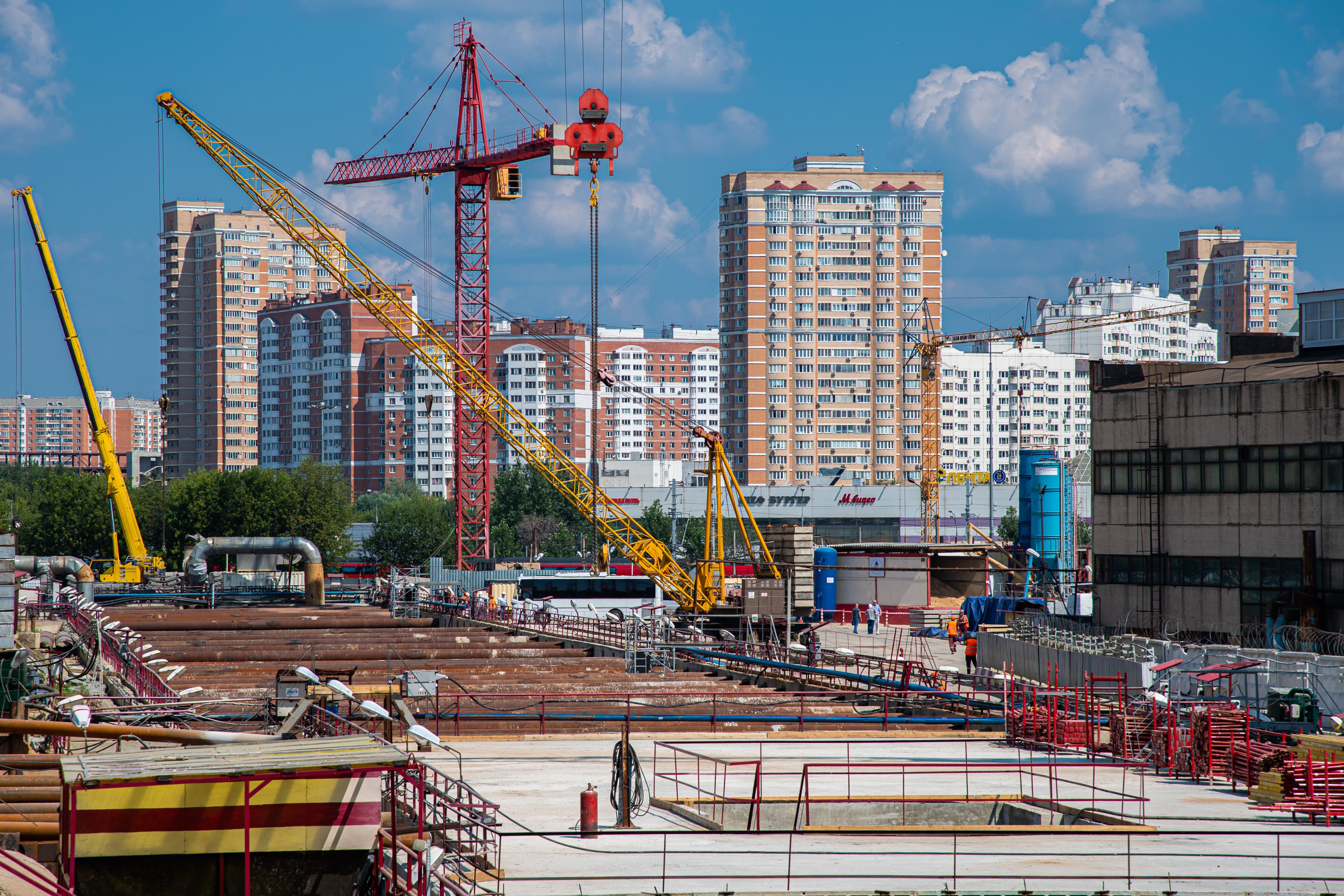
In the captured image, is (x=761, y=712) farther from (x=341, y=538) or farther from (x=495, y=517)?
(x=495, y=517)

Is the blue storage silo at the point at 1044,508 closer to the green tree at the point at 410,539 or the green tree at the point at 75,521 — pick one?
the green tree at the point at 410,539

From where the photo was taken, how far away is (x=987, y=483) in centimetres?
14088

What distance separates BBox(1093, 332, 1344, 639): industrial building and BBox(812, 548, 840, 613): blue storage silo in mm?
21727

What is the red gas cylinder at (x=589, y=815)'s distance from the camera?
18.2m

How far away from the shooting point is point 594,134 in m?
76.9

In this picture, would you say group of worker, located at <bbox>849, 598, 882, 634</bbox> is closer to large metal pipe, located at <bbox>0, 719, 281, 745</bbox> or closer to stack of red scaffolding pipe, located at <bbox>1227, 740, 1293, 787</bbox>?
stack of red scaffolding pipe, located at <bbox>1227, 740, 1293, 787</bbox>

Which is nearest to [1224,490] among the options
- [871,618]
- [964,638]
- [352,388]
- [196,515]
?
[964,638]

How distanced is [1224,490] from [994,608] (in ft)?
49.3

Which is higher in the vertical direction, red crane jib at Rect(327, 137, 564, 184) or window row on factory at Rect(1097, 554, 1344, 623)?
red crane jib at Rect(327, 137, 564, 184)

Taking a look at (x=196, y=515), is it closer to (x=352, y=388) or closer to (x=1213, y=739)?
A: (x=1213, y=739)

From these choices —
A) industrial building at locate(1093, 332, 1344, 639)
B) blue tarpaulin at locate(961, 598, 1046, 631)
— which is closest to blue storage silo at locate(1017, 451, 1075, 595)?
blue tarpaulin at locate(961, 598, 1046, 631)

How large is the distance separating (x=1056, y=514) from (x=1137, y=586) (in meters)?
20.1

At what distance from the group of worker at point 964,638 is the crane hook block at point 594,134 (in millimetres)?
35388

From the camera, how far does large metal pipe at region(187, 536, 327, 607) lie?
61938 mm
